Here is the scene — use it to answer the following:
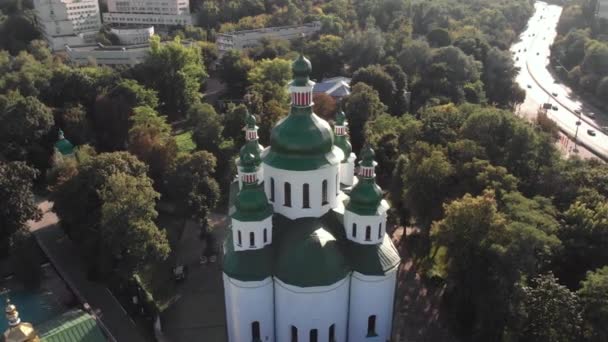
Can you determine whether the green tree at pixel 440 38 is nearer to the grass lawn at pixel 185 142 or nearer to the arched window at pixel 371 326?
the grass lawn at pixel 185 142

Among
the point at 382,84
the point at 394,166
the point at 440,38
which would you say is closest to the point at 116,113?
the point at 394,166

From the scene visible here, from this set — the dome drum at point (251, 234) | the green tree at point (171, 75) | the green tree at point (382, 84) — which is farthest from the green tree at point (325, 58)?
the dome drum at point (251, 234)

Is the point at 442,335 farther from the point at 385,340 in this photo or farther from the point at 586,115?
the point at 586,115

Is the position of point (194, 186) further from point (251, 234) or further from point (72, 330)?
point (72, 330)

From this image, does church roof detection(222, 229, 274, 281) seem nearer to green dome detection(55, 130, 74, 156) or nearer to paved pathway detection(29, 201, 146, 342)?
paved pathway detection(29, 201, 146, 342)

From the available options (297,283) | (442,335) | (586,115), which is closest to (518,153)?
(442,335)
